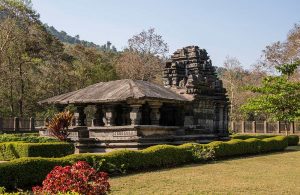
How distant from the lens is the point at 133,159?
1393 centimetres

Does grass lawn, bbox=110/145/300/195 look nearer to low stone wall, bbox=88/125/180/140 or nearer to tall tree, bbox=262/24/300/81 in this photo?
low stone wall, bbox=88/125/180/140

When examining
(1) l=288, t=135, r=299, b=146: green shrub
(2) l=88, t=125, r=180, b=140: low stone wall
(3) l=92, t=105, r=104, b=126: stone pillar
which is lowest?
(1) l=288, t=135, r=299, b=146: green shrub

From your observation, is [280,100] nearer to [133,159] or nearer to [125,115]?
[125,115]

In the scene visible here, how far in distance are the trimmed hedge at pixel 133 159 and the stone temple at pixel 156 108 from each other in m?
2.68

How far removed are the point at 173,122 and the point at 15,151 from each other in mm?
9923

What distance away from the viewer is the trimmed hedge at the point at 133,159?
34.9ft

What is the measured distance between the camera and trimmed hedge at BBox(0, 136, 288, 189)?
34.9 feet

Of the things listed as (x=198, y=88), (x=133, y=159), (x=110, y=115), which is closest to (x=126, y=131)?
(x=110, y=115)

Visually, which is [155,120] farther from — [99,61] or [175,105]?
[99,61]

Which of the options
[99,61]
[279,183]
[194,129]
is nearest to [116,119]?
[194,129]

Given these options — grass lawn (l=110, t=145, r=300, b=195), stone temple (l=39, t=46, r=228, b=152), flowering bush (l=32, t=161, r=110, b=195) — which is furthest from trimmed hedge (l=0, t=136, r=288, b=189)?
flowering bush (l=32, t=161, r=110, b=195)

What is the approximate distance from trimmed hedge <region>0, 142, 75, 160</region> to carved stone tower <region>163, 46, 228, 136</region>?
8426 millimetres

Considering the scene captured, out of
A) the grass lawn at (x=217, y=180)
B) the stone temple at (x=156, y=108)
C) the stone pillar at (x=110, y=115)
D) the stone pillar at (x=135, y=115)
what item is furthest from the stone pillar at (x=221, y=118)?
the grass lawn at (x=217, y=180)

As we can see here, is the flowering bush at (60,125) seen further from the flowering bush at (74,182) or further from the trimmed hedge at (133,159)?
the flowering bush at (74,182)
